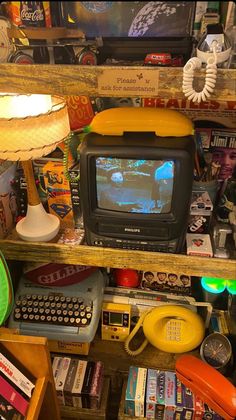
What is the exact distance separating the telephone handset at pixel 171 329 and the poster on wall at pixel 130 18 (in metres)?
1.04

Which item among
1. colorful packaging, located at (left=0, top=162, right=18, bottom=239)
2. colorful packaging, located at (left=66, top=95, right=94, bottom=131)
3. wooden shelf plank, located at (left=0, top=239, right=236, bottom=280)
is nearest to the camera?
wooden shelf plank, located at (left=0, top=239, right=236, bottom=280)

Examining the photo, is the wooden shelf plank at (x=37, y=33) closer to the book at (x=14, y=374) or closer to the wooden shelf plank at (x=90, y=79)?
the wooden shelf plank at (x=90, y=79)

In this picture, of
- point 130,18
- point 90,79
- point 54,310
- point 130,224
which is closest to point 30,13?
point 130,18

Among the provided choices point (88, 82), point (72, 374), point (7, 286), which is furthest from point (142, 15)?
point (72, 374)

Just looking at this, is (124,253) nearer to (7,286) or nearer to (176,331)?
(7,286)

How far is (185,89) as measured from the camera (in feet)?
3.16

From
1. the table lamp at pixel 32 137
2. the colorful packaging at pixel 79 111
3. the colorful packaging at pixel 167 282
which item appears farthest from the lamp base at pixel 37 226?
the colorful packaging at pixel 167 282

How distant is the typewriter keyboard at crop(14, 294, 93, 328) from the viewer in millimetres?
1487

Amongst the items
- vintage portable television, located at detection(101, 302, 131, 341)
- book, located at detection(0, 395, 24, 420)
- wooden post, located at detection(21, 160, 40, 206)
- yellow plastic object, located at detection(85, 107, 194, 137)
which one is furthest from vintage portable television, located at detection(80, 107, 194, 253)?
book, located at detection(0, 395, 24, 420)

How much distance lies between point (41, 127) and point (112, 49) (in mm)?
336

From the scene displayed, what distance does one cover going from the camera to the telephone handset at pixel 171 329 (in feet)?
4.94

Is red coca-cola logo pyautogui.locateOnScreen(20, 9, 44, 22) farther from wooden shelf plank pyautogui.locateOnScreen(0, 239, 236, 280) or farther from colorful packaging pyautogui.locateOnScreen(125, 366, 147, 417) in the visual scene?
colorful packaging pyautogui.locateOnScreen(125, 366, 147, 417)

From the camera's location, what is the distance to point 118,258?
4.05 ft

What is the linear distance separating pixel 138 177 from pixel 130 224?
0.15 meters
